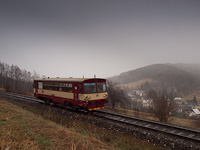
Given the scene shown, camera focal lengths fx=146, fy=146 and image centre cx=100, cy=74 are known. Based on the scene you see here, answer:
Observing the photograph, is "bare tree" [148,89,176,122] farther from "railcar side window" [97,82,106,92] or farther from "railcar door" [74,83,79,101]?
"railcar door" [74,83,79,101]

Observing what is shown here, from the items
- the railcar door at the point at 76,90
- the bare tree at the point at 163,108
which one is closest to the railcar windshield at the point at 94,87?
the railcar door at the point at 76,90

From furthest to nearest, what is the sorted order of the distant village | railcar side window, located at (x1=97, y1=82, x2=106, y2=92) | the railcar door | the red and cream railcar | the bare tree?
the distant village, the bare tree, railcar side window, located at (x1=97, y1=82, x2=106, y2=92), the railcar door, the red and cream railcar

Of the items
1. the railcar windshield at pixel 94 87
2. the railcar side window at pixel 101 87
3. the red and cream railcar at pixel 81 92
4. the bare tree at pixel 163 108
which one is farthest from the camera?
the bare tree at pixel 163 108

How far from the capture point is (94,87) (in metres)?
13.5

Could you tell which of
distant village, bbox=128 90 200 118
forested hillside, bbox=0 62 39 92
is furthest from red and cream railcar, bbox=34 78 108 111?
forested hillside, bbox=0 62 39 92

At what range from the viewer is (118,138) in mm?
7816

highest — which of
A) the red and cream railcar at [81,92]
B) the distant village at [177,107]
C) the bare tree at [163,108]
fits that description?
the red and cream railcar at [81,92]

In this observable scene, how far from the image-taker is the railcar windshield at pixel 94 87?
42.6 feet

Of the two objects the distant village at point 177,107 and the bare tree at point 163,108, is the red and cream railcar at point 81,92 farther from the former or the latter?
the distant village at point 177,107

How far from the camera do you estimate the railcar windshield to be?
1299cm

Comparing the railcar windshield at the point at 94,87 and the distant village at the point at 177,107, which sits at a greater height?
the railcar windshield at the point at 94,87

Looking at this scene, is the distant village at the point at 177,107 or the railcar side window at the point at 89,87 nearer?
the railcar side window at the point at 89,87

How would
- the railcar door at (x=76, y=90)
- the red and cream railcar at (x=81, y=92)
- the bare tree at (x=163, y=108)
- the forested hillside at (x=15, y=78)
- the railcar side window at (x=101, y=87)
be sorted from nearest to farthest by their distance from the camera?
the red and cream railcar at (x=81, y=92), the railcar door at (x=76, y=90), the railcar side window at (x=101, y=87), the bare tree at (x=163, y=108), the forested hillside at (x=15, y=78)

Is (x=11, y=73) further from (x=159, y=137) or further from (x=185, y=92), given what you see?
(x=185, y=92)
